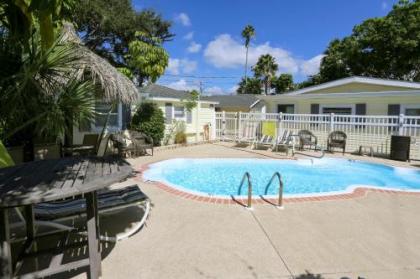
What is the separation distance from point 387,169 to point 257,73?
30.7m

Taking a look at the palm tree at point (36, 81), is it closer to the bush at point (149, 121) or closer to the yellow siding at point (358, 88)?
the bush at point (149, 121)

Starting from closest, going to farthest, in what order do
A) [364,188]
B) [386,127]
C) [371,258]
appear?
[371,258], [364,188], [386,127]

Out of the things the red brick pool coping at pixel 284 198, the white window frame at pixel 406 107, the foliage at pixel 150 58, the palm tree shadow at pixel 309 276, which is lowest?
the palm tree shadow at pixel 309 276

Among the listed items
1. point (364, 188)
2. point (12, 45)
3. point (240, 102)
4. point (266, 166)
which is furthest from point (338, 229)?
point (240, 102)

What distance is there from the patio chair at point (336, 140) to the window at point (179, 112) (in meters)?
8.10

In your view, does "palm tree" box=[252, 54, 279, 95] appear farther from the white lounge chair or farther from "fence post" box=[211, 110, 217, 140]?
the white lounge chair

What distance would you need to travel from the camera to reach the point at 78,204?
4.12 meters

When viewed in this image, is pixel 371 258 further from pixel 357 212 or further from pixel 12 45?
pixel 12 45

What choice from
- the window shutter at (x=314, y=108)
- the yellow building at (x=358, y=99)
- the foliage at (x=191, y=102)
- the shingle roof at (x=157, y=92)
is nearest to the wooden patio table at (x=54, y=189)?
the shingle roof at (x=157, y=92)

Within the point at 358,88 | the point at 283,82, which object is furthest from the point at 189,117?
the point at 283,82

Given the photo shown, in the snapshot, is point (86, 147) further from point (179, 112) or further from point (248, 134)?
point (248, 134)

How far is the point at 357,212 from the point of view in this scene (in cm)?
503

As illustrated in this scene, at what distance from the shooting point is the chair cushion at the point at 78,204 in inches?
149

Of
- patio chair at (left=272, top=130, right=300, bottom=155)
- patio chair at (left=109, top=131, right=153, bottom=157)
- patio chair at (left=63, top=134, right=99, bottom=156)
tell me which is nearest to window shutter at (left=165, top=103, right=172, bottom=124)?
patio chair at (left=109, top=131, right=153, bottom=157)
